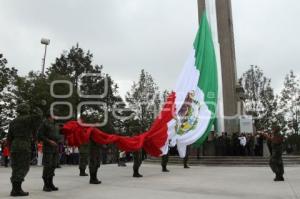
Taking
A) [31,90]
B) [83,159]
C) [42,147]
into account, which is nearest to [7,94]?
[31,90]

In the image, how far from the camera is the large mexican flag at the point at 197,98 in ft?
58.2

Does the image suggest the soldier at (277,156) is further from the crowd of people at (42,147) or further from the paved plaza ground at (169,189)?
the paved plaza ground at (169,189)

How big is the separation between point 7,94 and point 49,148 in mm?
23176

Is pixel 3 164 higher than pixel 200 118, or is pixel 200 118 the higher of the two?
pixel 200 118

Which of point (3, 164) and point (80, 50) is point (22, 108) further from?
point (80, 50)

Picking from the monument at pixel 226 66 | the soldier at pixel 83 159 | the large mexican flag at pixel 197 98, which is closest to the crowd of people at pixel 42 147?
the soldier at pixel 83 159

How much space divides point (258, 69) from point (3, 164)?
106 ft

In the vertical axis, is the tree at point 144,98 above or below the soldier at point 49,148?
above

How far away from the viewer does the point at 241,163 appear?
21484 millimetres

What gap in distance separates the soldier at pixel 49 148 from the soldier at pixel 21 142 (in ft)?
2.56

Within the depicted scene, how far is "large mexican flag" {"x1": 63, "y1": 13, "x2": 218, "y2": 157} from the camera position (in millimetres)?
12132

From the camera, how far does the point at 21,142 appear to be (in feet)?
30.2

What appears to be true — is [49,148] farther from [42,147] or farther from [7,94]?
[7,94]

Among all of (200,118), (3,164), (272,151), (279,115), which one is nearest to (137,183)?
(272,151)
